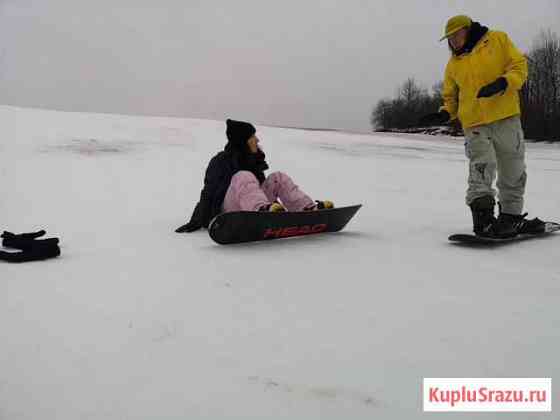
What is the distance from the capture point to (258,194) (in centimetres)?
313

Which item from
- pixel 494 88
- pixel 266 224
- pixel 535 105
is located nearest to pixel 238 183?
pixel 266 224

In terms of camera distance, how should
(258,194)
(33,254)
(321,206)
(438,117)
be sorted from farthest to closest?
1. (438,117)
2. (321,206)
3. (258,194)
4. (33,254)

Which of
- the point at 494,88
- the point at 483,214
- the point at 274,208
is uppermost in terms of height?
the point at 494,88

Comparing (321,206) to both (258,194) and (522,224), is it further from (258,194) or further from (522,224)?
(522,224)

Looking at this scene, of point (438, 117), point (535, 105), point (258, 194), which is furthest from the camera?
point (535, 105)

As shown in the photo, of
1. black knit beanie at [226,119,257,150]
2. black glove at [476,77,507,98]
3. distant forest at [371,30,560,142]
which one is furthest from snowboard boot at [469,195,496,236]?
distant forest at [371,30,560,142]

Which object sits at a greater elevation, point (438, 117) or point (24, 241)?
point (438, 117)

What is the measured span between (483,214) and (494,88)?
2.81ft

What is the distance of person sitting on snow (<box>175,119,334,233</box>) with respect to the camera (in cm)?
331

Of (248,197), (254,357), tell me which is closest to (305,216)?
(248,197)

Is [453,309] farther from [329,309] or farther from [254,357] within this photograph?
[254,357]

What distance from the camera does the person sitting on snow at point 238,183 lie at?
130 inches

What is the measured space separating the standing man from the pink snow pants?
1.22 meters

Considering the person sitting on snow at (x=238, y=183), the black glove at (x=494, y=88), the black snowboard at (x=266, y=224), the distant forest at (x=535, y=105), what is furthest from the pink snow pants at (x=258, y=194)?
the distant forest at (x=535, y=105)
